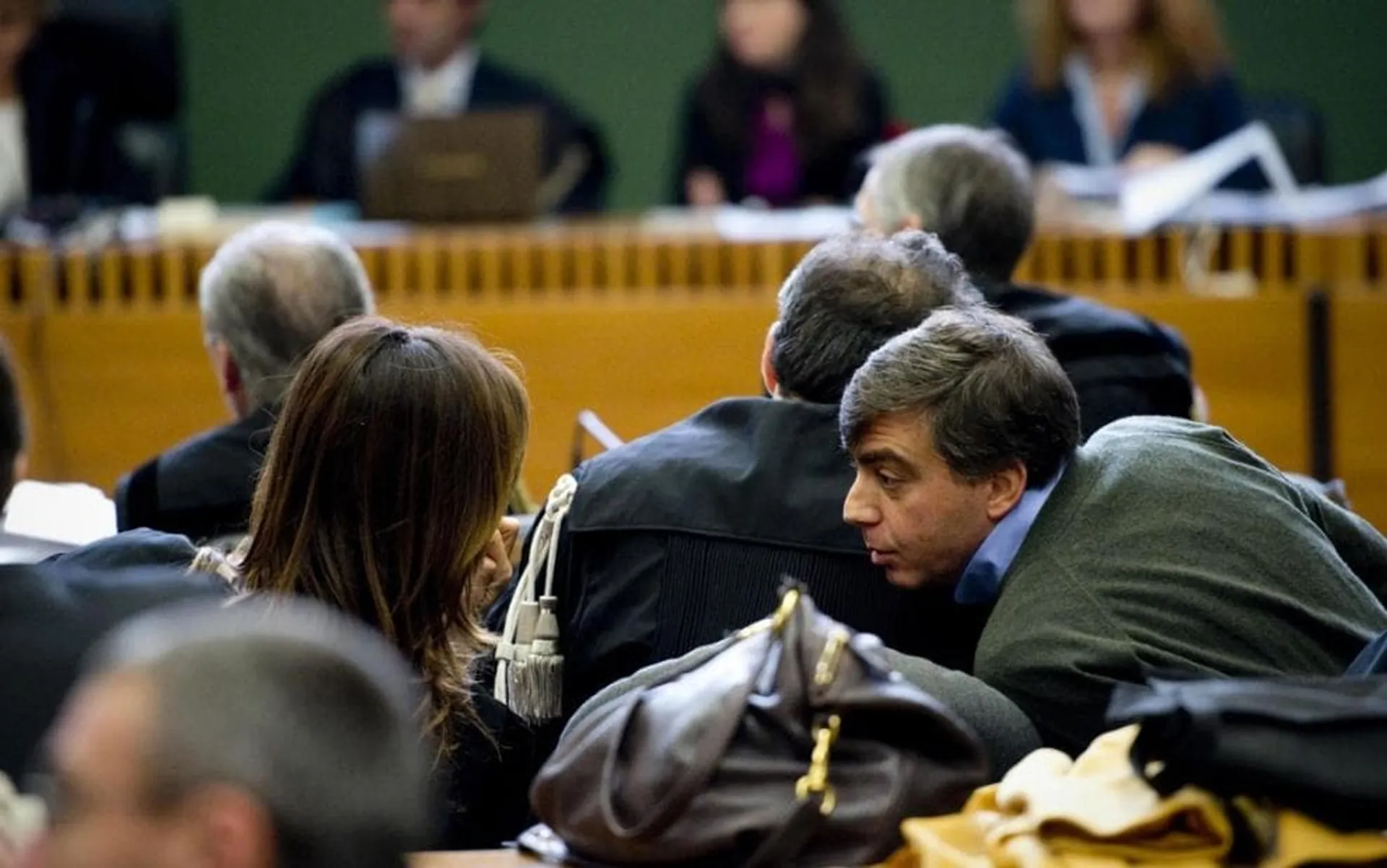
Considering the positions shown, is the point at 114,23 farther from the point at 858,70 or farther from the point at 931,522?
the point at 931,522

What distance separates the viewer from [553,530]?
3.03m

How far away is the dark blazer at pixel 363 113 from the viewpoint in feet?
24.6

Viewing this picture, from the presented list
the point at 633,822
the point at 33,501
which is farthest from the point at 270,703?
the point at 33,501

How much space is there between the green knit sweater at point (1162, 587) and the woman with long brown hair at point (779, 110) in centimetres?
449

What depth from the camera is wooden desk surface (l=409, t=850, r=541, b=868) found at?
2.34 m

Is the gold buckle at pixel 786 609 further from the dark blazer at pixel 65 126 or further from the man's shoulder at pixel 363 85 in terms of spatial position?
the man's shoulder at pixel 363 85

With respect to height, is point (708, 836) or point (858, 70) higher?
point (858, 70)

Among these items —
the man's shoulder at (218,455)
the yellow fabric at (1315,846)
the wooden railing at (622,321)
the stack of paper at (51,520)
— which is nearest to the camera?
the yellow fabric at (1315,846)

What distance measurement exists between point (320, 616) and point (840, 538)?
0.81m

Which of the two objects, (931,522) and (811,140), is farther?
(811,140)

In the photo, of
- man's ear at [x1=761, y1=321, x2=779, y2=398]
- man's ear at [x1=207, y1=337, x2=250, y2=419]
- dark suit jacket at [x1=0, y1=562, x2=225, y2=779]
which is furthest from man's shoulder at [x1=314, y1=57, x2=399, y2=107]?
dark suit jacket at [x1=0, y1=562, x2=225, y2=779]

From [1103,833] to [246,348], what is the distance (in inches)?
83.3

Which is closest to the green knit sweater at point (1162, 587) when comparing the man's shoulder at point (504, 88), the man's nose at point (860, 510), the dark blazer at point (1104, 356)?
the man's nose at point (860, 510)

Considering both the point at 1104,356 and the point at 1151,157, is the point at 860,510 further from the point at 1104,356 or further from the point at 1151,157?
the point at 1151,157
